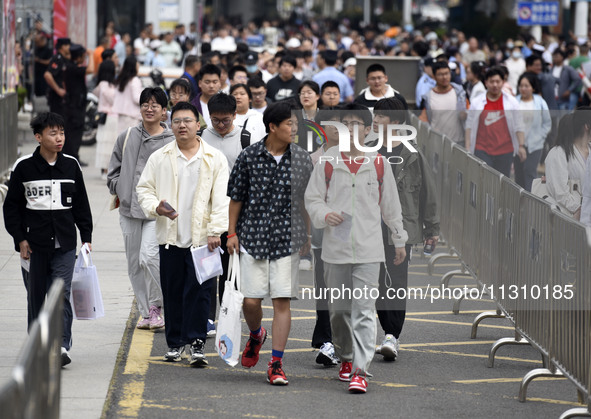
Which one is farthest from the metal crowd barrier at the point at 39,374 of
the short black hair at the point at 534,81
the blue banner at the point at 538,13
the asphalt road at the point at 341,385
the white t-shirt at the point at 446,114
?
the blue banner at the point at 538,13

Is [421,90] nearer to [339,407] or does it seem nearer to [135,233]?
[135,233]

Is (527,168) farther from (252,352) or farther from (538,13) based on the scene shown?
(538,13)

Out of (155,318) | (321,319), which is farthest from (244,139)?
(321,319)

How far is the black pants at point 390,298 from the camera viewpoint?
25.1 ft

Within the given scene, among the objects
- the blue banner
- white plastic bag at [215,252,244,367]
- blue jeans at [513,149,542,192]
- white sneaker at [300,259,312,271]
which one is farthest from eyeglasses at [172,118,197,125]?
the blue banner

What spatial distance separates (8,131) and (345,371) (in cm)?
961

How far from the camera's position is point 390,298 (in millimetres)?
7641

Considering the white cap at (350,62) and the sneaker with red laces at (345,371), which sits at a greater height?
the white cap at (350,62)

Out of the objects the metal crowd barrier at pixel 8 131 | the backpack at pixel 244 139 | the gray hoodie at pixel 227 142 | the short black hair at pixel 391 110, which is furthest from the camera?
the metal crowd barrier at pixel 8 131

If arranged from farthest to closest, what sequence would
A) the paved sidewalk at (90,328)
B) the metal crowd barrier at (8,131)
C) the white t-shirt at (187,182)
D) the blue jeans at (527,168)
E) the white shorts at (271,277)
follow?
the metal crowd barrier at (8,131)
the blue jeans at (527,168)
the white t-shirt at (187,182)
the white shorts at (271,277)
the paved sidewalk at (90,328)

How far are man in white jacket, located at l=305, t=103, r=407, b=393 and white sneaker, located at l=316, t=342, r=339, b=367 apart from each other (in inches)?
13.2

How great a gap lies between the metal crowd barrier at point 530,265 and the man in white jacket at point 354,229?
894 millimetres

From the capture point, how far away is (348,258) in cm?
680

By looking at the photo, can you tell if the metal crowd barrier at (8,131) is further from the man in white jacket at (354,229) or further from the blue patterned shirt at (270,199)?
the man in white jacket at (354,229)
